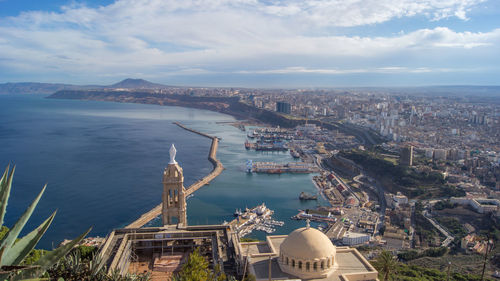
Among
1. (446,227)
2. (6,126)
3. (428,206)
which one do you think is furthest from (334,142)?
→ (6,126)

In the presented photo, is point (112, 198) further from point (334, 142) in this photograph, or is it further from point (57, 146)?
point (334, 142)

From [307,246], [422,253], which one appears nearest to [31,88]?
[422,253]

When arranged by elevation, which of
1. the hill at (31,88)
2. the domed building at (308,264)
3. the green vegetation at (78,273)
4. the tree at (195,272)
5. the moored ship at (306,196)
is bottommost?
the moored ship at (306,196)

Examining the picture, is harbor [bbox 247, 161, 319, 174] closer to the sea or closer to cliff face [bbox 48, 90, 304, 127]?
the sea

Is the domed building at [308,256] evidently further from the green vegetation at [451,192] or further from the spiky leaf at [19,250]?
the green vegetation at [451,192]

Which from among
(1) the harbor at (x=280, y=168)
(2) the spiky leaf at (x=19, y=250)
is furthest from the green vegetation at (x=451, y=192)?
(2) the spiky leaf at (x=19, y=250)

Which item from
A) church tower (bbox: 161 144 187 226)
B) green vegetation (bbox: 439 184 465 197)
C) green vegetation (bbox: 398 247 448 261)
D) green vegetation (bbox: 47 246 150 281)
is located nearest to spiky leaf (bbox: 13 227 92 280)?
green vegetation (bbox: 47 246 150 281)
